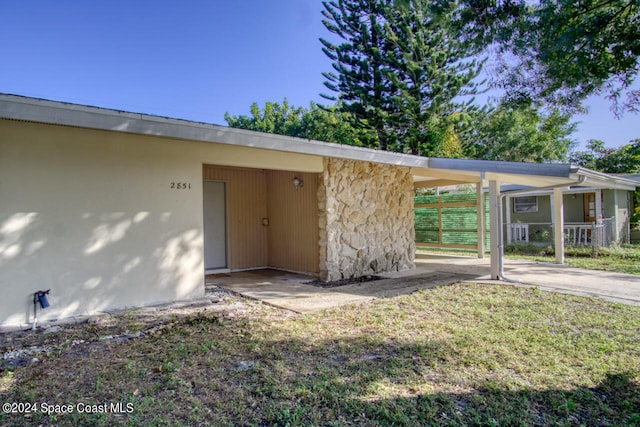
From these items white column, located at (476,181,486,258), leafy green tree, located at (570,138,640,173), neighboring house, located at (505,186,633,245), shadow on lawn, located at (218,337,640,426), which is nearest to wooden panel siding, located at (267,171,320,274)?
shadow on lawn, located at (218,337,640,426)

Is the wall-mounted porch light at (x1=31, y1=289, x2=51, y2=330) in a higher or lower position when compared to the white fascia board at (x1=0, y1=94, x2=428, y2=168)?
lower

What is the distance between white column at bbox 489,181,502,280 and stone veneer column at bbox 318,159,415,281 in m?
2.07

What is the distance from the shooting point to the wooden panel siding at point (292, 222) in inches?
316

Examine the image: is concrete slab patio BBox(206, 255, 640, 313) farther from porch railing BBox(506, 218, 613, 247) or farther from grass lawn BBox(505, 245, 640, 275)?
porch railing BBox(506, 218, 613, 247)

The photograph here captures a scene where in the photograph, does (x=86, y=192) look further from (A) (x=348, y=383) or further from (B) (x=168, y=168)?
(A) (x=348, y=383)

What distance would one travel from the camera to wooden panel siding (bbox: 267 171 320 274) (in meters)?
8.04

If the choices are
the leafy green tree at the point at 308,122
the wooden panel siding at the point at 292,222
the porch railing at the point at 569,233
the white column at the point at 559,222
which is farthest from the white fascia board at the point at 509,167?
the leafy green tree at the point at 308,122

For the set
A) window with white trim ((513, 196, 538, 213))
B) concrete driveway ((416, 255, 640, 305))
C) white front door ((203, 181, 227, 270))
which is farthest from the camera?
window with white trim ((513, 196, 538, 213))

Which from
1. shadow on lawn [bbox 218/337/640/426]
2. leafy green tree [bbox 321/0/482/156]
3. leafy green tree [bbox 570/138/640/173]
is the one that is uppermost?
leafy green tree [bbox 321/0/482/156]

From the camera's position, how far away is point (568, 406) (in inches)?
107

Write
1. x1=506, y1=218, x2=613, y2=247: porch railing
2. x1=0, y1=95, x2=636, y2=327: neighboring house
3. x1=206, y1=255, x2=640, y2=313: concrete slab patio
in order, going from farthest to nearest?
x1=506, y1=218, x2=613, y2=247: porch railing
x1=206, y1=255, x2=640, y2=313: concrete slab patio
x1=0, y1=95, x2=636, y2=327: neighboring house

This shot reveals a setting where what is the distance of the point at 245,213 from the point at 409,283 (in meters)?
4.19

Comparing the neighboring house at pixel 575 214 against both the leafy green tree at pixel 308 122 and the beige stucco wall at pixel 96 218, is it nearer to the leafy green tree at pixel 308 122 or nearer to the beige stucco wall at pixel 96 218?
the leafy green tree at pixel 308 122

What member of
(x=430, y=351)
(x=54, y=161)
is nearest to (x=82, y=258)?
(x=54, y=161)
